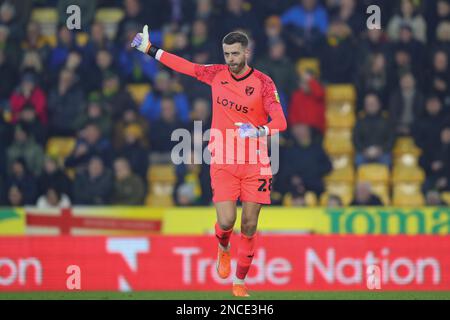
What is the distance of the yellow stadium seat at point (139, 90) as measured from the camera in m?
19.6

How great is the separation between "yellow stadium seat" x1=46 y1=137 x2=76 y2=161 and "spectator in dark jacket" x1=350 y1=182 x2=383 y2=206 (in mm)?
4815

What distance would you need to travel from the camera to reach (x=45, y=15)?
2067 cm

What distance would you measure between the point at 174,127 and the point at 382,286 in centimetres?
505

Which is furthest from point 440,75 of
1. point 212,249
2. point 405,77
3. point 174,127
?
point 212,249

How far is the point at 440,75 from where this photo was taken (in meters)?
19.1

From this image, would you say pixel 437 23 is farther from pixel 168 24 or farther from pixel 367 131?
pixel 168 24

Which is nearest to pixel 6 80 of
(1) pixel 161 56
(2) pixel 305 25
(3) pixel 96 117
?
(3) pixel 96 117

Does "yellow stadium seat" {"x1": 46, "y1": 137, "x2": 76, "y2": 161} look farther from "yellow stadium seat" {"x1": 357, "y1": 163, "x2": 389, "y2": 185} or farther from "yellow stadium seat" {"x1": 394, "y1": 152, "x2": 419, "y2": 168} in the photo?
"yellow stadium seat" {"x1": 394, "y1": 152, "x2": 419, "y2": 168}

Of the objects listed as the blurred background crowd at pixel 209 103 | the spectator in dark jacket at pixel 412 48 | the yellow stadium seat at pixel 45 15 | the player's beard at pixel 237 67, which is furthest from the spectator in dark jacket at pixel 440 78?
the player's beard at pixel 237 67

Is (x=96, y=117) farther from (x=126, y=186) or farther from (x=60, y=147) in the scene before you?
(x=126, y=186)

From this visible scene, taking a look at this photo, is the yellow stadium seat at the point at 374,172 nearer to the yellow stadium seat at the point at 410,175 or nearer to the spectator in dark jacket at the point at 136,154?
the yellow stadium seat at the point at 410,175

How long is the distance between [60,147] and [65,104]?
0.73m

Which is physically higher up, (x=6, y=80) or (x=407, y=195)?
(x=6, y=80)

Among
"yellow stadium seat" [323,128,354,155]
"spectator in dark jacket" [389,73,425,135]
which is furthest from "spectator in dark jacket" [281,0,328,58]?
"spectator in dark jacket" [389,73,425,135]
